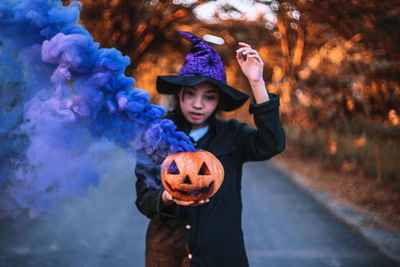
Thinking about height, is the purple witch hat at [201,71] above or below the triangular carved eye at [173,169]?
above

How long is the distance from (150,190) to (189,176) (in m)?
0.39

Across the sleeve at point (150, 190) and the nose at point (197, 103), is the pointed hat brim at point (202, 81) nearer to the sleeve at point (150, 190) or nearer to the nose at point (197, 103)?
the nose at point (197, 103)

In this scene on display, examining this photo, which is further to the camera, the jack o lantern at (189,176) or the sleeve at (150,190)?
the sleeve at (150,190)

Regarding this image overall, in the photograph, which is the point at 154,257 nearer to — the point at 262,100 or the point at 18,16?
the point at 262,100

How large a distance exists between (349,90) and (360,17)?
8.17 ft

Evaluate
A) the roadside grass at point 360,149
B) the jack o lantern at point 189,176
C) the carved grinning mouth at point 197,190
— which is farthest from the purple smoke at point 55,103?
the roadside grass at point 360,149

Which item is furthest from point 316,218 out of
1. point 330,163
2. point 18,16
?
point 18,16

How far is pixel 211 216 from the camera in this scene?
1.98 meters

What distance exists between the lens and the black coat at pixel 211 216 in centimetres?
188

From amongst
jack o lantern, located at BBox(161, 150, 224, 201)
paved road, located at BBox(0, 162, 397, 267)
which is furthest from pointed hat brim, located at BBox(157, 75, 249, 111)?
paved road, located at BBox(0, 162, 397, 267)

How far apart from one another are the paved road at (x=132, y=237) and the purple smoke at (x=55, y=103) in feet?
5.17

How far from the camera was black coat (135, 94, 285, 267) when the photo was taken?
1.88 m

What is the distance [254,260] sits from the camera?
14.7 feet

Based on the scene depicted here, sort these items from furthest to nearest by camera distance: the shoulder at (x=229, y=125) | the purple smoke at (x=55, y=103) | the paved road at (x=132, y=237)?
the paved road at (x=132, y=237)
the shoulder at (x=229, y=125)
the purple smoke at (x=55, y=103)
